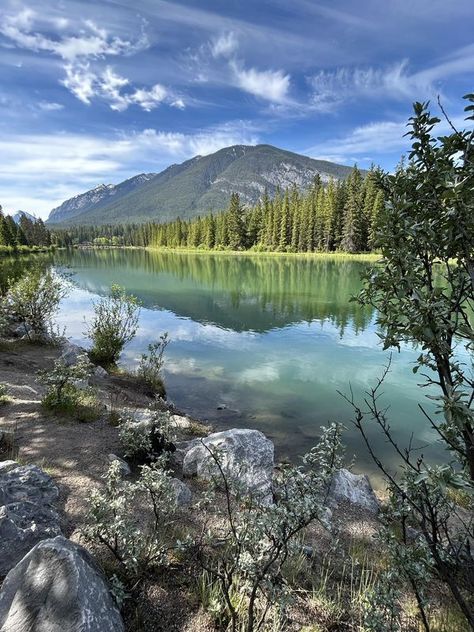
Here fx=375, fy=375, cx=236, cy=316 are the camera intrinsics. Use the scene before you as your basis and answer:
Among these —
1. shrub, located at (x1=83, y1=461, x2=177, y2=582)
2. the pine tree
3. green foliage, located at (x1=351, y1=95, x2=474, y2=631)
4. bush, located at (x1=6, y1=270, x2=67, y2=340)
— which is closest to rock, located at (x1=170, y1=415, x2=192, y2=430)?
shrub, located at (x1=83, y1=461, x2=177, y2=582)

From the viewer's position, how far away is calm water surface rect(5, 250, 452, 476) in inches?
455

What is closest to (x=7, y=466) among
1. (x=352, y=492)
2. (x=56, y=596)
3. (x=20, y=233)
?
(x=56, y=596)

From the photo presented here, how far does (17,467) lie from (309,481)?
4.14 meters

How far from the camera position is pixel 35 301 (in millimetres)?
16859

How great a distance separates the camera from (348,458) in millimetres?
9438

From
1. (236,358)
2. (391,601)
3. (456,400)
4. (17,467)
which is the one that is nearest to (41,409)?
(17,467)

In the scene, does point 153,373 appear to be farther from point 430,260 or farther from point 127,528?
point 430,260

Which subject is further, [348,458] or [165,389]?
[165,389]

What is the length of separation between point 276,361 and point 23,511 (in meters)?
13.6

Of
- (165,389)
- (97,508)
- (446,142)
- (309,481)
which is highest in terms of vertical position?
(446,142)

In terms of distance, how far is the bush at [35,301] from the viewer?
54.7 ft

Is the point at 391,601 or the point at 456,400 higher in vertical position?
the point at 456,400

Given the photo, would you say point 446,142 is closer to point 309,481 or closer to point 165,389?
point 309,481

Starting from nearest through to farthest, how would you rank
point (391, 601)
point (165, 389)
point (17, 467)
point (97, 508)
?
point (391, 601)
point (97, 508)
point (17, 467)
point (165, 389)
